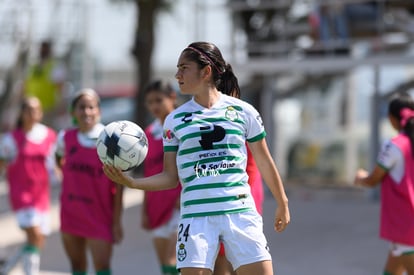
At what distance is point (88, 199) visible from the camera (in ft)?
23.5

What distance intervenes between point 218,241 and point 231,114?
2.38 feet

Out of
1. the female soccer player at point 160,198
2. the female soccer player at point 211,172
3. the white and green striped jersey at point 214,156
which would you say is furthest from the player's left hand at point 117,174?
the female soccer player at point 160,198

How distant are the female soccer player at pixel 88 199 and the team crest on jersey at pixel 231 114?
2.35 m

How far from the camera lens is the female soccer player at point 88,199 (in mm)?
7117

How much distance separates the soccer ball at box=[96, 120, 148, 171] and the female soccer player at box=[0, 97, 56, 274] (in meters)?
4.03

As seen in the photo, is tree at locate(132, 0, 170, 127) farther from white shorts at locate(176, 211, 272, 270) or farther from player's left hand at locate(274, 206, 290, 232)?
white shorts at locate(176, 211, 272, 270)

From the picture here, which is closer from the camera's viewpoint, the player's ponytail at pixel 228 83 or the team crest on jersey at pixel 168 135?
the team crest on jersey at pixel 168 135

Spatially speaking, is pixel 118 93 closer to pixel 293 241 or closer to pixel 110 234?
pixel 293 241

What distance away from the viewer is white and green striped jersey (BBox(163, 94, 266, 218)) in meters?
4.84

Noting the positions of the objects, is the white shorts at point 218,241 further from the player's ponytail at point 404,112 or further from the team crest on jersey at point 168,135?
the player's ponytail at point 404,112

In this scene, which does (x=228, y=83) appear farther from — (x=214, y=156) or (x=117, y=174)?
(x=117, y=174)

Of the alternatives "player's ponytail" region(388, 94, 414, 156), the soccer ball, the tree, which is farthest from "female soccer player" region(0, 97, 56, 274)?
the tree

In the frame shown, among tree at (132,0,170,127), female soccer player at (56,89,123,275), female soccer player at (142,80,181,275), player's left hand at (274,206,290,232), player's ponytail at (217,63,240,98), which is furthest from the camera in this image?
tree at (132,0,170,127)

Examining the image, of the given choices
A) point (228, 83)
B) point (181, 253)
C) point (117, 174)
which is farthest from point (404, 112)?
point (117, 174)
